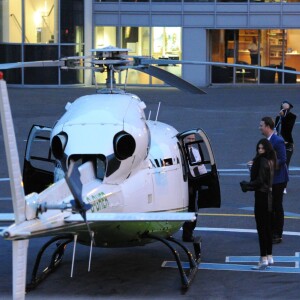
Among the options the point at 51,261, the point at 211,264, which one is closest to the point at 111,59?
the point at 51,261

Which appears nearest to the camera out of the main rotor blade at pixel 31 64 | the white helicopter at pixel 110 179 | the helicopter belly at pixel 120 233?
the white helicopter at pixel 110 179

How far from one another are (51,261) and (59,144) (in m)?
2.07

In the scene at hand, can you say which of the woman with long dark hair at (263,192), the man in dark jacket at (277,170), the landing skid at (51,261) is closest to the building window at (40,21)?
the man in dark jacket at (277,170)

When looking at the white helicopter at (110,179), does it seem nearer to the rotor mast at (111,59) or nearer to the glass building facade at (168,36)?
the rotor mast at (111,59)

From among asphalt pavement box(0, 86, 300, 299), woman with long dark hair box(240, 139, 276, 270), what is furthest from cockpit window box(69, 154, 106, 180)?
woman with long dark hair box(240, 139, 276, 270)

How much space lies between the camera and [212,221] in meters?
14.6

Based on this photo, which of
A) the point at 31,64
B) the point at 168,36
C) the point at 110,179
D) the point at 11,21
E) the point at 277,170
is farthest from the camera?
the point at 168,36

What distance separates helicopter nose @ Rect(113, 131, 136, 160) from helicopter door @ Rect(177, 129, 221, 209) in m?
1.92

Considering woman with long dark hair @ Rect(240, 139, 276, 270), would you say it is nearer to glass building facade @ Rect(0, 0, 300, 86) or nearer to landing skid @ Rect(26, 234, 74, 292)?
landing skid @ Rect(26, 234, 74, 292)

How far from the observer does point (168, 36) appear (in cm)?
4300

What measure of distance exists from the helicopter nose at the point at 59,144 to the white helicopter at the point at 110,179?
1 centimetres

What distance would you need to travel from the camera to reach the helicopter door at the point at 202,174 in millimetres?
11703

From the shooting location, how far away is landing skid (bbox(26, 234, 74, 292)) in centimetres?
1039

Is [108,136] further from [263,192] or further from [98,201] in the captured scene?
[263,192]
